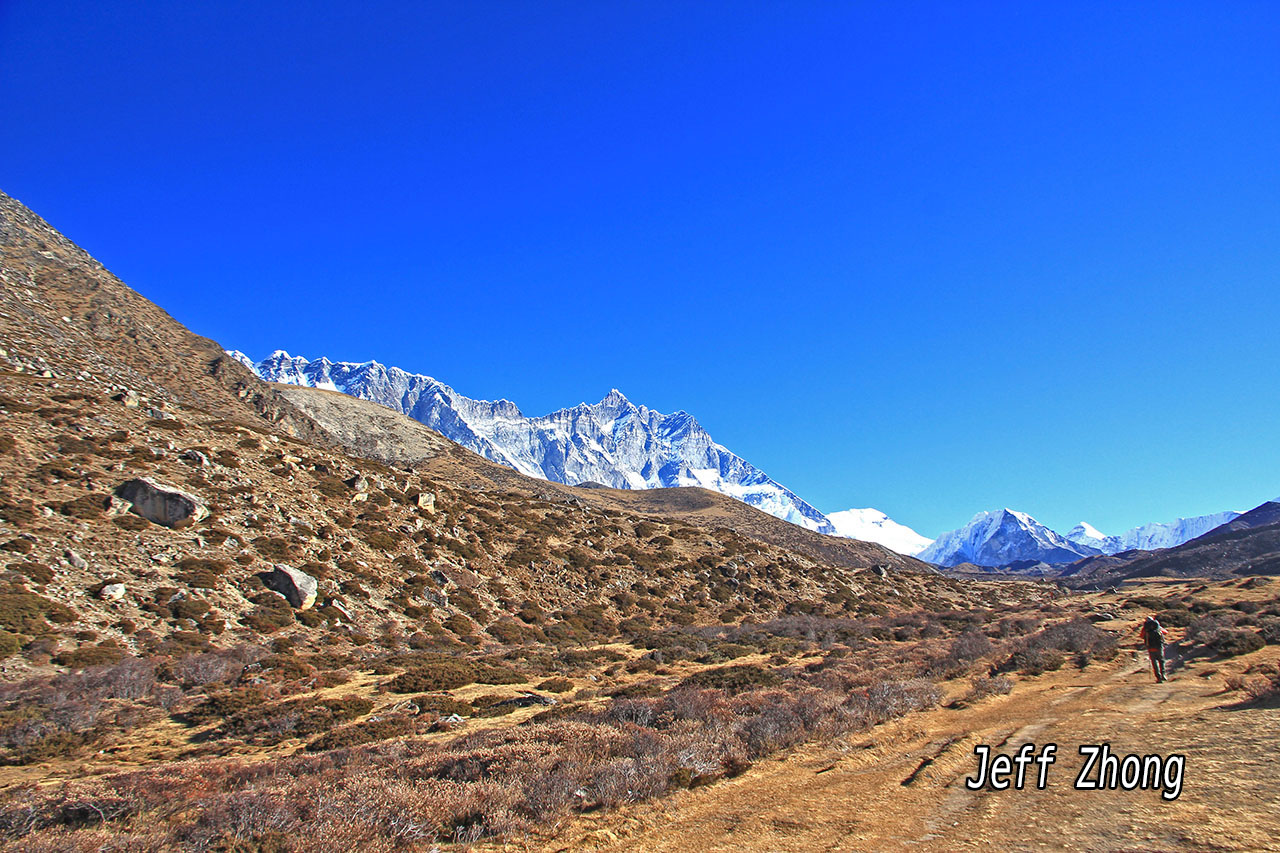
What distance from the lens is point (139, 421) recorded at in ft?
125

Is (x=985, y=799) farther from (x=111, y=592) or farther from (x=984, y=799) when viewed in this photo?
(x=111, y=592)

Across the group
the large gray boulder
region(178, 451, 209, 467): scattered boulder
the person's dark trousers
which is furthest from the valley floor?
region(178, 451, 209, 467): scattered boulder

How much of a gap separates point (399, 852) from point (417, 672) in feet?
53.5

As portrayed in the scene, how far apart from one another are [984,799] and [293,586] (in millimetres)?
33232

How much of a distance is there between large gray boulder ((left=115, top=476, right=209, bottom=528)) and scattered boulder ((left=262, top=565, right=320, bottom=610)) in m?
6.00

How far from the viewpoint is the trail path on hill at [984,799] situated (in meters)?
7.36

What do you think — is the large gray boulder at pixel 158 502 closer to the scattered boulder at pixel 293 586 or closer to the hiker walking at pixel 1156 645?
the scattered boulder at pixel 293 586

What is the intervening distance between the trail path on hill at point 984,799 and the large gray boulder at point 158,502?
33.2 meters

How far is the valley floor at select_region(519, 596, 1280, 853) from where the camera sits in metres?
7.36

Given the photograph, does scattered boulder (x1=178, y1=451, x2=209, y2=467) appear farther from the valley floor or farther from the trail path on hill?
the trail path on hill

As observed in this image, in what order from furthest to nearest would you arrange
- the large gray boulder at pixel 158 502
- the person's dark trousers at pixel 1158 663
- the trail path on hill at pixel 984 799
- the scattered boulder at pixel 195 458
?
the scattered boulder at pixel 195 458
the large gray boulder at pixel 158 502
the person's dark trousers at pixel 1158 663
the trail path on hill at pixel 984 799

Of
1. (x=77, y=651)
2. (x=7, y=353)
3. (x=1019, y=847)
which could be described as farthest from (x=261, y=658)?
(x=7, y=353)

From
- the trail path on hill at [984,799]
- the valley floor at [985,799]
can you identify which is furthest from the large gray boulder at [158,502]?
the trail path on hill at [984,799]

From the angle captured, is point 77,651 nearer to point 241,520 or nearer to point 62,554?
point 62,554
